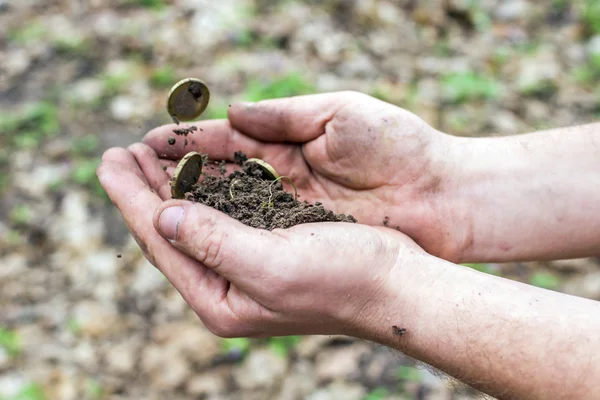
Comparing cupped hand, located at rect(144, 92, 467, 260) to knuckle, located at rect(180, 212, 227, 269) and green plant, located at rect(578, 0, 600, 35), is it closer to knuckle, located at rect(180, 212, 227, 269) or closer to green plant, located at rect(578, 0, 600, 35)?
knuckle, located at rect(180, 212, 227, 269)

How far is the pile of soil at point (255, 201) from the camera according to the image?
102 inches

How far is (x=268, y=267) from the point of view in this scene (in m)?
2.21

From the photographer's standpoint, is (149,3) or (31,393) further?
(149,3)

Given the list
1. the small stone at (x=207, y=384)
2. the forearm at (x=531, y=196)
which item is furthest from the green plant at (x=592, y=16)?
the small stone at (x=207, y=384)

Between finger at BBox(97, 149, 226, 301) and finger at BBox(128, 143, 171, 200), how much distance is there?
13 cm

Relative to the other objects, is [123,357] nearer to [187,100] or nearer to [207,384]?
[207,384]

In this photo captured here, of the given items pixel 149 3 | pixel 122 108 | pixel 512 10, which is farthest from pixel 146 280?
pixel 512 10

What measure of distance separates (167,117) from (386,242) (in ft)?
10.3

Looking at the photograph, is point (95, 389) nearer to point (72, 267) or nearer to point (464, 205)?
point (72, 267)

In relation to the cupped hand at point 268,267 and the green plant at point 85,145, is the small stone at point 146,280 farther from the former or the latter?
the cupped hand at point 268,267

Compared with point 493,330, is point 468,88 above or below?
below

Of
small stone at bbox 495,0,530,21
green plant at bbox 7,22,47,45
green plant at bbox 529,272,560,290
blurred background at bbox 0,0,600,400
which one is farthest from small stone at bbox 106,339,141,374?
small stone at bbox 495,0,530,21

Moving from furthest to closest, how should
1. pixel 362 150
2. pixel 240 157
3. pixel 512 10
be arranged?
1. pixel 512 10
2. pixel 240 157
3. pixel 362 150

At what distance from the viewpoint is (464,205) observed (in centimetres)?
312
